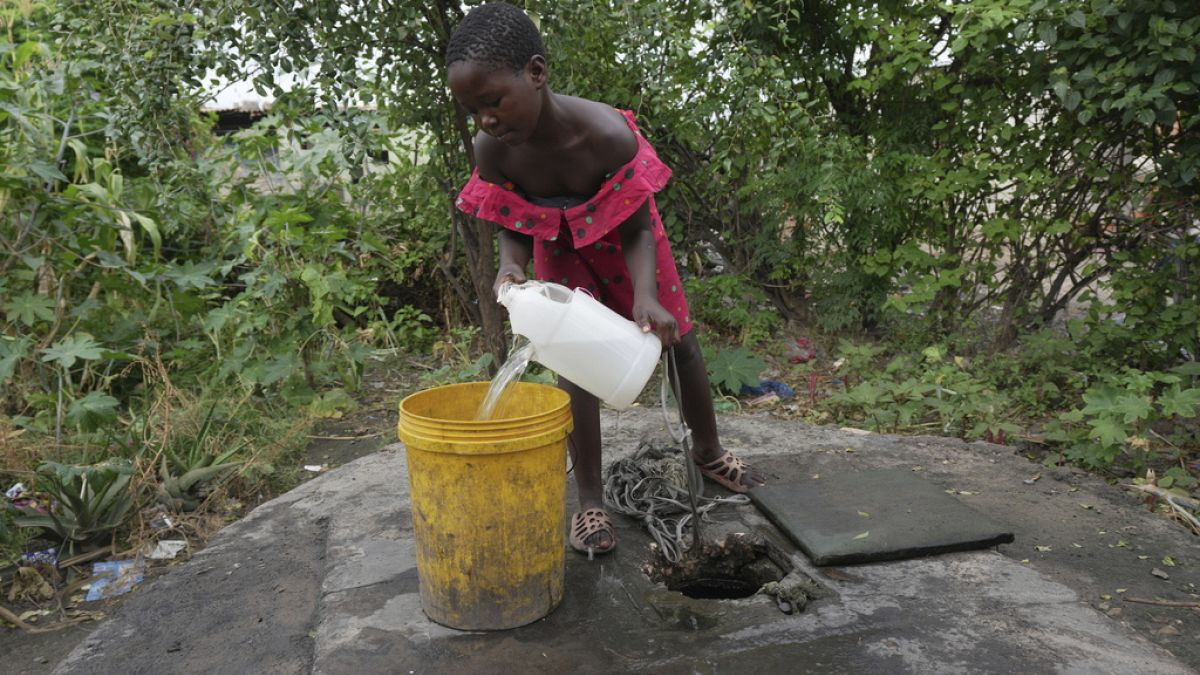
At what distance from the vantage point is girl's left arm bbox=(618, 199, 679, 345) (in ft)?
7.13

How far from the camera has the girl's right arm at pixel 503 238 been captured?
2309 millimetres

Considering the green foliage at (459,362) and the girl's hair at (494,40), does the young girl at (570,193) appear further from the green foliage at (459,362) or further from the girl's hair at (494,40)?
the green foliage at (459,362)

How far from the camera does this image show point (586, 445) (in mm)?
2635

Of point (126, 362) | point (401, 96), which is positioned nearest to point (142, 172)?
point (126, 362)

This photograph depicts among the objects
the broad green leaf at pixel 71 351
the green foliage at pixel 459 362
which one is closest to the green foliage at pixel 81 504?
the broad green leaf at pixel 71 351

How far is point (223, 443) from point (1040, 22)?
4.02m

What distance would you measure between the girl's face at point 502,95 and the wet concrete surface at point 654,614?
3.97 feet

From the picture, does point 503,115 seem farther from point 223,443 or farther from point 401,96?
point 223,443

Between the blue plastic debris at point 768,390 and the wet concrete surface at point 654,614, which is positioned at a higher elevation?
the blue plastic debris at point 768,390

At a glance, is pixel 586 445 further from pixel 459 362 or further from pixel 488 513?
pixel 459 362

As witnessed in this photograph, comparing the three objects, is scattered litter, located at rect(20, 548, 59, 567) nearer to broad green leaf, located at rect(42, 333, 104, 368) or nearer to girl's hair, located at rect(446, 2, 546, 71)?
broad green leaf, located at rect(42, 333, 104, 368)

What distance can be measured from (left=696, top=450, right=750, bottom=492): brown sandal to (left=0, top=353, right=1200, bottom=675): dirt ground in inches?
9.5

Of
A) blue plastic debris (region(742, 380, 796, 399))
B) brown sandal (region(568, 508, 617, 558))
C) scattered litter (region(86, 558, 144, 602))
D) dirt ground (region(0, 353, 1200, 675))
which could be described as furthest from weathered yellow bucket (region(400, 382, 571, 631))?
blue plastic debris (region(742, 380, 796, 399))

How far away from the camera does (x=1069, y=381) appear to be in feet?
13.5
